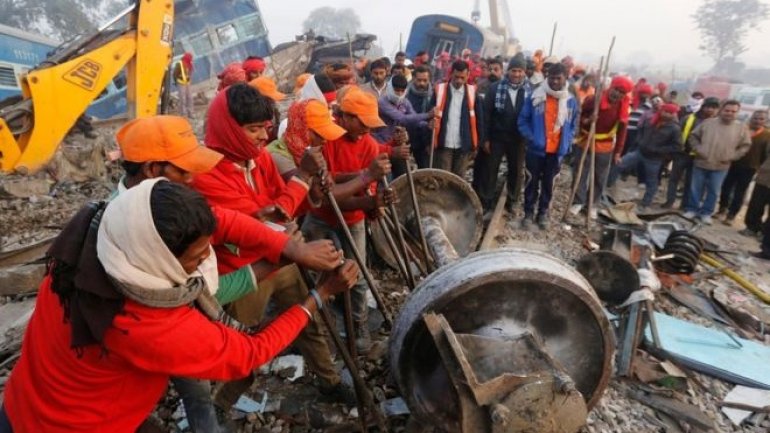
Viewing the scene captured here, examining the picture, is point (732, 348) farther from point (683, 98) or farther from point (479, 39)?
point (683, 98)

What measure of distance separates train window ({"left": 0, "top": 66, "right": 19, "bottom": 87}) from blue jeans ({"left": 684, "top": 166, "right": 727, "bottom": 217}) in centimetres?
1380

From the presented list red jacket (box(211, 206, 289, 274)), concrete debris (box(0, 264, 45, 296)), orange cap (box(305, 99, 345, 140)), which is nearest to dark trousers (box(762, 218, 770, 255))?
orange cap (box(305, 99, 345, 140))

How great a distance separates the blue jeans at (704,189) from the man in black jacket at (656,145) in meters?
0.54

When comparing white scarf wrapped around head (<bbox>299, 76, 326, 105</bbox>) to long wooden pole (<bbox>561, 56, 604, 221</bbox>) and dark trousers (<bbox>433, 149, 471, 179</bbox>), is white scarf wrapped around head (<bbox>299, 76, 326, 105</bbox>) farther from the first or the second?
long wooden pole (<bbox>561, 56, 604, 221</bbox>)

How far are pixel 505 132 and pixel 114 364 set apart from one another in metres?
5.69

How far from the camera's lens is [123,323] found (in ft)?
4.42

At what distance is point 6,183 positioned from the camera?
6.48m

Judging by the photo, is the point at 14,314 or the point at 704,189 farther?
the point at 704,189

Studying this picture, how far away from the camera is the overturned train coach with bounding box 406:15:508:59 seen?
18.6 meters

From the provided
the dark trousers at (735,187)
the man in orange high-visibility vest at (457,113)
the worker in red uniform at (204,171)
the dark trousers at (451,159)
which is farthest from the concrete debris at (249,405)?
the dark trousers at (735,187)

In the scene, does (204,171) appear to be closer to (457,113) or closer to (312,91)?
(312,91)

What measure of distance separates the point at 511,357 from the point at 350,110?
1.99 m

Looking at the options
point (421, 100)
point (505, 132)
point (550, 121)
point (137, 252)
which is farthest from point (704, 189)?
point (137, 252)

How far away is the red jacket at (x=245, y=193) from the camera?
229 cm
